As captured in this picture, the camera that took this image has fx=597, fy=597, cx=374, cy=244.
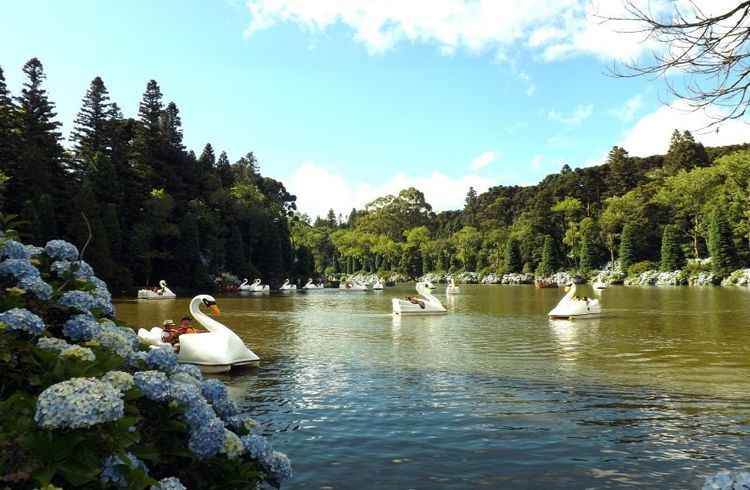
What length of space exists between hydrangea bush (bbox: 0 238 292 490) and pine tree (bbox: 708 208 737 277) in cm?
7393

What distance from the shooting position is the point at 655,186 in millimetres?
91000

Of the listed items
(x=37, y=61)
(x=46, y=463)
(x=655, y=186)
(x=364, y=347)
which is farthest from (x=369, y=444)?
(x=655, y=186)

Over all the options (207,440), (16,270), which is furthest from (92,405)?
(16,270)

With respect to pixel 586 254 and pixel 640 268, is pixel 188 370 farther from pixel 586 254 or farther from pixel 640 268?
pixel 586 254

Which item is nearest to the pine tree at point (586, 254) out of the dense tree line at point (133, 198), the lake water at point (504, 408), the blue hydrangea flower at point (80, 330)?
the dense tree line at point (133, 198)

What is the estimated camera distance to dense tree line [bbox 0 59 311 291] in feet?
144

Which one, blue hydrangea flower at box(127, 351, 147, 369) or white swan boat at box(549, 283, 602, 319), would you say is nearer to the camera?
blue hydrangea flower at box(127, 351, 147, 369)

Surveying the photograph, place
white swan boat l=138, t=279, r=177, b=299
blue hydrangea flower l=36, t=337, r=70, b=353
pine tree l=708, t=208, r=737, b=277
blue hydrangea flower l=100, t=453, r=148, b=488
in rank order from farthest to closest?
pine tree l=708, t=208, r=737, b=277, white swan boat l=138, t=279, r=177, b=299, blue hydrangea flower l=36, t=337, r=70, b=353, blue hydrangea flower l=100, t=453, r=148, b=488

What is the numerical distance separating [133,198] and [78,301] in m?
56.8

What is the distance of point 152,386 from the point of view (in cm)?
365

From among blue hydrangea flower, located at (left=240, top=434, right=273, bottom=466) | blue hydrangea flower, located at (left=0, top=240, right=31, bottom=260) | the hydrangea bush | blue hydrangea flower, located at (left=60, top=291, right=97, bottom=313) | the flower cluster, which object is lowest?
blue hydrangea flower, located at (left=240, top=434, right=273, bottom=466)

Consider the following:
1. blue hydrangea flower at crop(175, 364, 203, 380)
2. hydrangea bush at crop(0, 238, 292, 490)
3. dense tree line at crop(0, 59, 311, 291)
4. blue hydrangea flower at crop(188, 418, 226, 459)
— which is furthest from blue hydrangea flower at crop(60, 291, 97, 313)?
dense tree line at crop(0, 59, 311, 291)

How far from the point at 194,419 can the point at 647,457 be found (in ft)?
17.7

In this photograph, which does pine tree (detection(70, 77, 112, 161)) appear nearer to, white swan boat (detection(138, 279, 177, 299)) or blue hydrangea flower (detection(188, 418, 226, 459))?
white swan boat (detection(138, 279, 177, 299))
